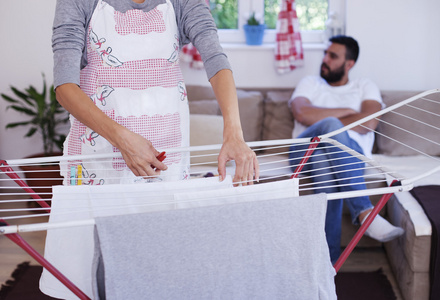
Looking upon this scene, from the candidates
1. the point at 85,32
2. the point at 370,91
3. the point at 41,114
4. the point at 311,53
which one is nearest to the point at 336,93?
the point at 370,91

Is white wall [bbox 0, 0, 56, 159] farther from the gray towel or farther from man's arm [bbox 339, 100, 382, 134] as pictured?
the gray towel

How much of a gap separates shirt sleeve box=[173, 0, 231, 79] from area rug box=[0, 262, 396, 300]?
4.58 feet

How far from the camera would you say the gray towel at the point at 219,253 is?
992 millimetres

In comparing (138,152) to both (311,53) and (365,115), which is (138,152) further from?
(311,53)

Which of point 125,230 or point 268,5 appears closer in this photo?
point 125,230

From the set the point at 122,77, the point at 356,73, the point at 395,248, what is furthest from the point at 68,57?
the point at 356,73

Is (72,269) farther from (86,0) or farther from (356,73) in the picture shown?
(356,73)

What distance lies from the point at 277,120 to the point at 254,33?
0.68 m

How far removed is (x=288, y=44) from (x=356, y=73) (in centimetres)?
51

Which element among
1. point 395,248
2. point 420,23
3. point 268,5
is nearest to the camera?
point 395,248

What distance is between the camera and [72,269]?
1154mm

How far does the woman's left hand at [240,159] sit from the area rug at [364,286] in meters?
1.32

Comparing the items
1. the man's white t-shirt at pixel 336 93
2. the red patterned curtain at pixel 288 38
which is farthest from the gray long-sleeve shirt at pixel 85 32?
the red patterned curtain at pixel 288 38

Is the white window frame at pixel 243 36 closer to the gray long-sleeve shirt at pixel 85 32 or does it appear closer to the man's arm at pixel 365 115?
the man's arm at pixel 365 115
